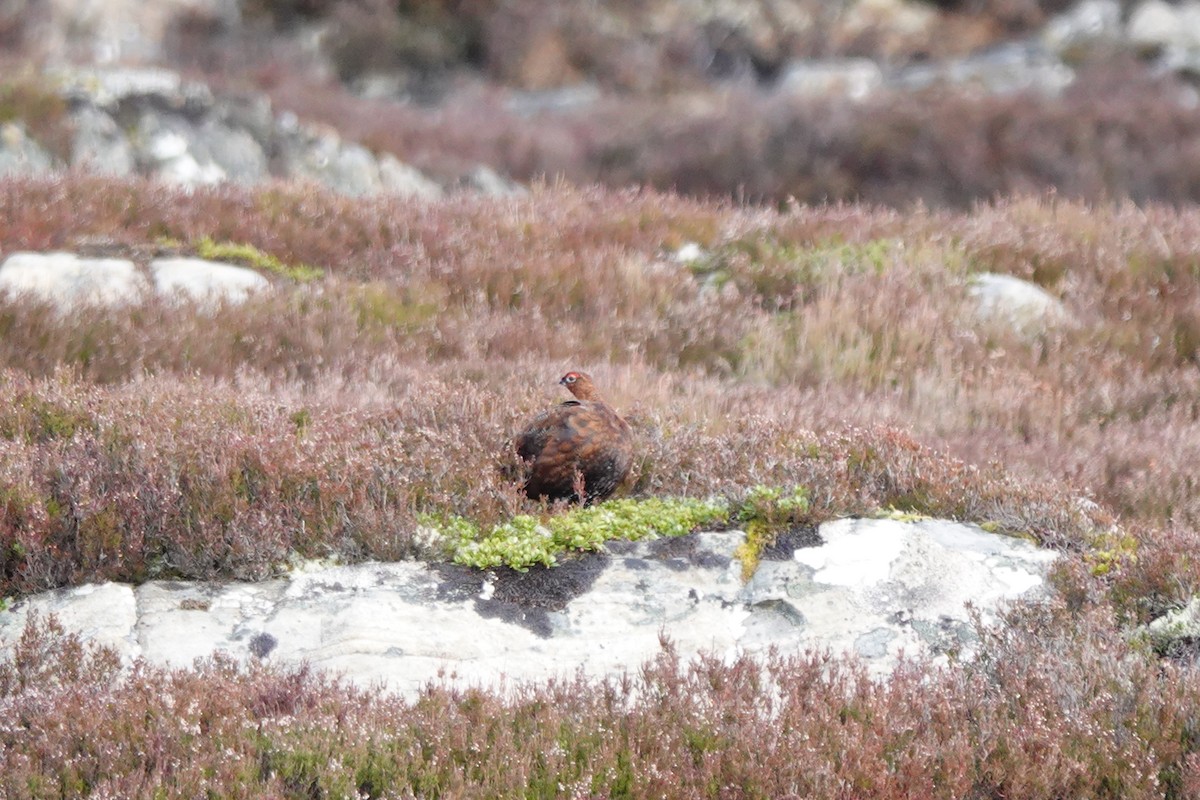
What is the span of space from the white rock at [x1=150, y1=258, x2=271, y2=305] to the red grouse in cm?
355

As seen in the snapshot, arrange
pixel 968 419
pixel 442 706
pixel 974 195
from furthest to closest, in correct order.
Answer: pixel 974 195 < pixel 968 419 < pixel 442 706

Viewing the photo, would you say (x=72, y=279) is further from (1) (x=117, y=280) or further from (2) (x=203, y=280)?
(2) (x=203, y=280)

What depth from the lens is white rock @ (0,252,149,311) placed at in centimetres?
742

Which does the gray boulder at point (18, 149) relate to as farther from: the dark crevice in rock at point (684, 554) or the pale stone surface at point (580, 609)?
the dark crevice in rock at point (684, 554)

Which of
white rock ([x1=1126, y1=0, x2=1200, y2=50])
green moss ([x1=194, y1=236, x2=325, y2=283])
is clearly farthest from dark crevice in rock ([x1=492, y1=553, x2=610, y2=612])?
white rock ([x1=1126, y1=0, x2=1200, y2=50])

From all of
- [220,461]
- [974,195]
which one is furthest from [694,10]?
[220,461]

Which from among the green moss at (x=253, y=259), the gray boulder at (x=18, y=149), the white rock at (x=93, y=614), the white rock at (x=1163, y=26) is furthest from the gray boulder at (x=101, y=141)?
the white rock at (x=1163, y=26)

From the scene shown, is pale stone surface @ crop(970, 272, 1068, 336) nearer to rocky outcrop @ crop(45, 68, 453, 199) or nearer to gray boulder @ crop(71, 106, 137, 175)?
rocky outcrop @ crop(45, 68, 453, 199)

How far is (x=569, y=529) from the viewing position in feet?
15.4

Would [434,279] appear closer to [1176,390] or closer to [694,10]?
[1176,390]

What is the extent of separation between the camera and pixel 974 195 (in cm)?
1678

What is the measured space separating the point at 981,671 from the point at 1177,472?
2712 mm

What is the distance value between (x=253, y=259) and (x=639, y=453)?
15.2 feet

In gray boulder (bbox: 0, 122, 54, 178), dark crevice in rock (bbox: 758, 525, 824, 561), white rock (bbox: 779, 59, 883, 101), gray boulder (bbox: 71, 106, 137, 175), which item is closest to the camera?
dark crevice in rock (bbox: 758, 525, 824, 561)
